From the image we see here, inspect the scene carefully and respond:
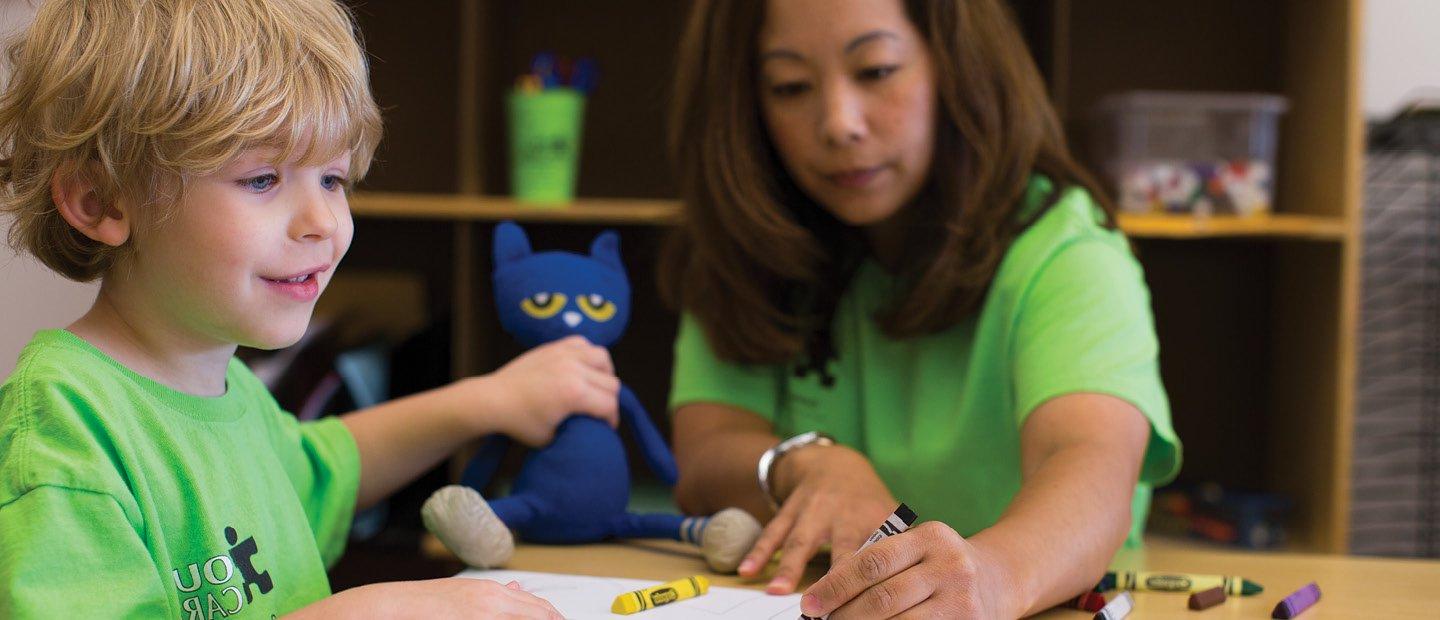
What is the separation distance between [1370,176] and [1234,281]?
0.27 meters

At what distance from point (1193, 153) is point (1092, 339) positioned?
1026 mm

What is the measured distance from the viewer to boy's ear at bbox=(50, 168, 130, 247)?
0.64 meters

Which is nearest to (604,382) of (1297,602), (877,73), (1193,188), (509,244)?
(509,244)

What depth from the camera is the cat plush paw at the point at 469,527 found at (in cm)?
81

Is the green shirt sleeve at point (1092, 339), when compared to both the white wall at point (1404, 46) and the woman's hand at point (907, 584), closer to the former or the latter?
the woman's hand at point (907, 584)

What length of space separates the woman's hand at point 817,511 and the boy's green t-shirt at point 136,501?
0.94 ft

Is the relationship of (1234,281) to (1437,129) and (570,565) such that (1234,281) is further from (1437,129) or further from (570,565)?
(570,565)

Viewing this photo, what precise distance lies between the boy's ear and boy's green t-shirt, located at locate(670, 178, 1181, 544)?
0.53m

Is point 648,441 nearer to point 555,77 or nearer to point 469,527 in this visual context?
point 469,527

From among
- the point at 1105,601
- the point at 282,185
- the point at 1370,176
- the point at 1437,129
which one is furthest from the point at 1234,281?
the point at 282,185

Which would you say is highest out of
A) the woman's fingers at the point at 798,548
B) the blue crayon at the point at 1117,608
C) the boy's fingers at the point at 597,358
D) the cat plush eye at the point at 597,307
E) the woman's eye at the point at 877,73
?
the woman's eye at the point at 877,73

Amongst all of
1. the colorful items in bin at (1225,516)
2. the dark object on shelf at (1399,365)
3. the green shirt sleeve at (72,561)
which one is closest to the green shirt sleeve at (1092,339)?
the green shirt sleeve at (72,561)

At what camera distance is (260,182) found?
0.66 meters

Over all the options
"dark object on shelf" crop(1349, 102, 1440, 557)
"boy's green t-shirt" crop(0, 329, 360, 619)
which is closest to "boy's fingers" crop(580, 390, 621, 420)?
"boy's green t-shirt" crop(0, 329, 360, 619)
